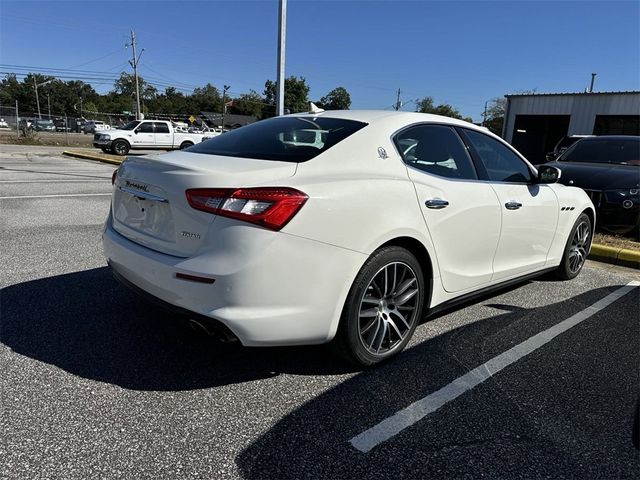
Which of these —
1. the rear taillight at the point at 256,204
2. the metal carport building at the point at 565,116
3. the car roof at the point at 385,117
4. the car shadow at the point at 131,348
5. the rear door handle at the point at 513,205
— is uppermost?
the metal carport building at the point at 565,116

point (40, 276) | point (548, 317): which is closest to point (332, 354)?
point (548, 317)

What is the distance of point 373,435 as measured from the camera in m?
2.38

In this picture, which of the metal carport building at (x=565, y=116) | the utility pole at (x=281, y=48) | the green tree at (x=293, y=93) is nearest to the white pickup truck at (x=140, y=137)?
the utility pole at (x=281, y=48)

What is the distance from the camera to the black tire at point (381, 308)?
9.15 ft

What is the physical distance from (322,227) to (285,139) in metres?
0.90

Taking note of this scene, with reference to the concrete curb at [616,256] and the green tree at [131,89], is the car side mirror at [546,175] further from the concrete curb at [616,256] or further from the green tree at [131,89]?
the green tree at [131,89]

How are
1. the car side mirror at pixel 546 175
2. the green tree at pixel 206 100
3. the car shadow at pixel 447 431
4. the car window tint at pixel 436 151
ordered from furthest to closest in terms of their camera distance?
the green tree at pixel 206 100 < the car side mirror at pixel 546 175 < the car window tint at pixel 436 151 < the car shadow at pixel 447 431

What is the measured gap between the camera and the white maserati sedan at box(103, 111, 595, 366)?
2.46 m

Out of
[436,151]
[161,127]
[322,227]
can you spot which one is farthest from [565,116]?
[322,227]

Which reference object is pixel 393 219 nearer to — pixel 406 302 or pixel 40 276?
pixel 406 302

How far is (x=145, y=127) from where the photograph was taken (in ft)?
79.3

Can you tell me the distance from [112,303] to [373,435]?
2380mm

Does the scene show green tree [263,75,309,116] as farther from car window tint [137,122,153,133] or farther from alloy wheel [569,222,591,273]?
alloy wheel [569,222,591,273]

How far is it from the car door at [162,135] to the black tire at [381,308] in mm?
23612
